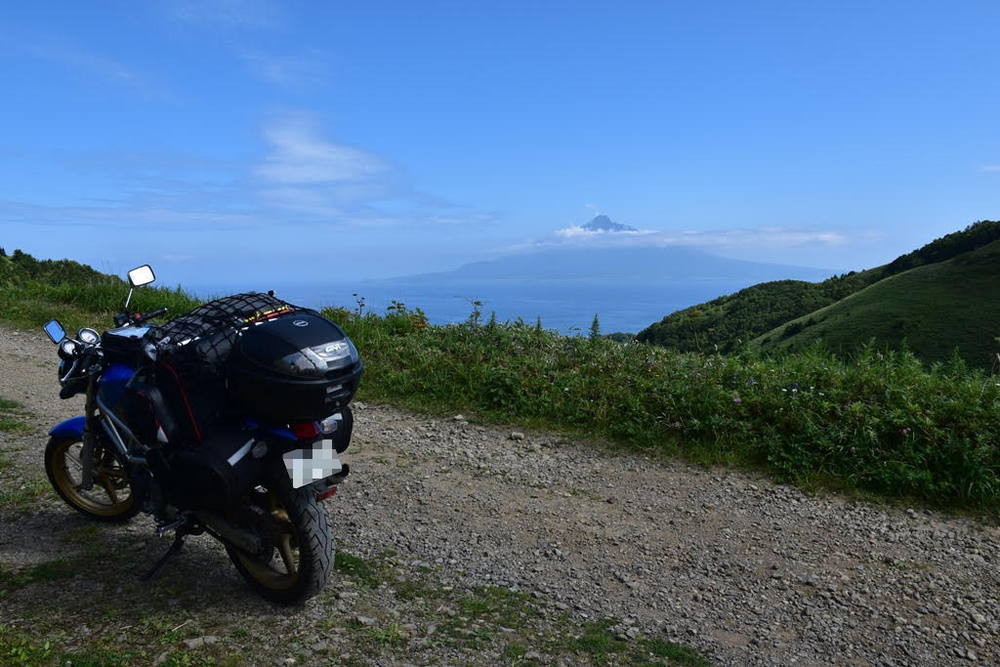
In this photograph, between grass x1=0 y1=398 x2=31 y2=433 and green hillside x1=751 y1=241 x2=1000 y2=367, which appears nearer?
grass x1=0 y1=398 x2=31 y2=433

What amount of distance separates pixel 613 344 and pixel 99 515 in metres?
6.24

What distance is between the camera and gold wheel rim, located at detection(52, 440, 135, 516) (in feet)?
15.2

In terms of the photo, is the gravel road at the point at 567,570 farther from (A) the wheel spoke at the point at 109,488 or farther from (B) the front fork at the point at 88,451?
(B) the front fork at the point at 88,451

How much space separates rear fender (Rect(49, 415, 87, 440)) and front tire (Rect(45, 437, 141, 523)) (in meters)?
0.03

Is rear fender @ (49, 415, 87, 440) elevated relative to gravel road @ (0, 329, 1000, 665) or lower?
elevated

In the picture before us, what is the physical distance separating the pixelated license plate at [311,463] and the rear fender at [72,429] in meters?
1.97

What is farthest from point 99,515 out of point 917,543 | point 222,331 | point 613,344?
point 613,344

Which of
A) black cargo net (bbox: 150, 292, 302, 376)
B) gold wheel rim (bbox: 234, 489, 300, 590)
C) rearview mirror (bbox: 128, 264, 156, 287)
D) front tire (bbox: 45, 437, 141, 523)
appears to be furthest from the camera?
front tire (bbox: 45, 437, 141, 523)

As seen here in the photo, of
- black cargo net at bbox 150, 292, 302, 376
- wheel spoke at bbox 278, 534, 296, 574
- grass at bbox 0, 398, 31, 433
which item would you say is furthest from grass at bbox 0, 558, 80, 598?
grass at bbox 0, 398, 31, 433

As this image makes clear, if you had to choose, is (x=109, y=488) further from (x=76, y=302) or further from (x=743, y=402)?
(x=76, y=302)

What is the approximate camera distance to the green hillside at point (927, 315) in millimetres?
26125

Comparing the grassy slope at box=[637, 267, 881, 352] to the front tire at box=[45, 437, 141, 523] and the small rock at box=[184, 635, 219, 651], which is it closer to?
the front tire at box=[45, 437, 141, 523]

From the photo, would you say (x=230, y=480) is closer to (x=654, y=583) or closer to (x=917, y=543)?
(x=654, y=583)

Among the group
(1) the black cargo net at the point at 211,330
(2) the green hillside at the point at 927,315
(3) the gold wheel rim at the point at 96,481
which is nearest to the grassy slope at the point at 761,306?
(2) the green hillside at the point at 927,315
